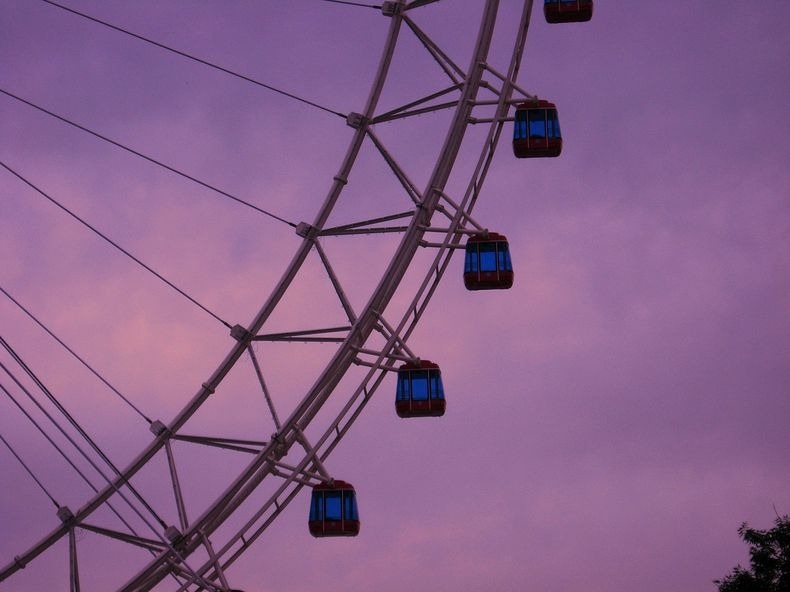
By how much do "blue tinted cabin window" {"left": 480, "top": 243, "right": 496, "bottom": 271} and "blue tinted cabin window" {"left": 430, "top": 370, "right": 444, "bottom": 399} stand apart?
193cm

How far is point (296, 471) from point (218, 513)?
1.50 m

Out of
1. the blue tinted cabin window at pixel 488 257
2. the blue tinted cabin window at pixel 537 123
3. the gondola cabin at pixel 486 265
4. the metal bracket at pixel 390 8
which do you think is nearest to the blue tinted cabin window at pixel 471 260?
the gondola cabin at pixel 486 265

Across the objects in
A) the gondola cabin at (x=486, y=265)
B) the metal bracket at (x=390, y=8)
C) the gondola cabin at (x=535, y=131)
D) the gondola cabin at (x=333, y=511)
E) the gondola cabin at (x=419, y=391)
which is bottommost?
the gondola cabin at (x=333, y=511)

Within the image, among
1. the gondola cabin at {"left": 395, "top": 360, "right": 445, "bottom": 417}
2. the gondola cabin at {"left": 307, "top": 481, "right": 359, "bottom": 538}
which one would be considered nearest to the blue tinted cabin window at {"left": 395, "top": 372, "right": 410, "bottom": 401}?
the gondola cabin at {"left": 395, "top": 360, "right": 445, "bottom": 417}

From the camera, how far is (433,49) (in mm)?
21828

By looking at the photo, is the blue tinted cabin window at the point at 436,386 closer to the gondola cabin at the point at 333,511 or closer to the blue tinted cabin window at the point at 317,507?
the gondola cabin at the point at 333,511

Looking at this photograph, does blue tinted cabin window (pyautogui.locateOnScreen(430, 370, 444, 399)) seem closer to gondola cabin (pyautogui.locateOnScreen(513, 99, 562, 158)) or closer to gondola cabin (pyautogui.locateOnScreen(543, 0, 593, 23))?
gondola cabin (pyautogui.locateOnScreen(513, 99, 562, 158))

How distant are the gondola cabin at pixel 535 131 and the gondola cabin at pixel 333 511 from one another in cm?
645

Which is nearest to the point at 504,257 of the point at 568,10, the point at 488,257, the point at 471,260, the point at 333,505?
the point at 488,257

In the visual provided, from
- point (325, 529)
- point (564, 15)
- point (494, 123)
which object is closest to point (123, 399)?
point (325, 529)

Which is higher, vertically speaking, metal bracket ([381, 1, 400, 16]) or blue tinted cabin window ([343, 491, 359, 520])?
metal bracket ([381, 1, 400, 16])

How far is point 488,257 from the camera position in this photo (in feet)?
70.1

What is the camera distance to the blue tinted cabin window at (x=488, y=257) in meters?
21.4

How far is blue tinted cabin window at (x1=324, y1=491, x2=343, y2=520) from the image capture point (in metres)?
20.6
